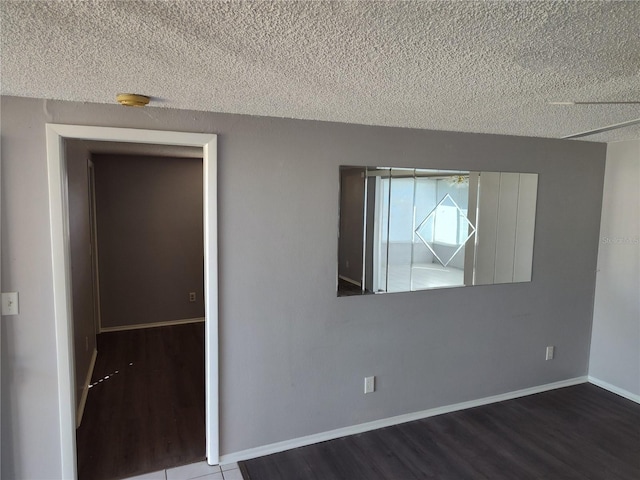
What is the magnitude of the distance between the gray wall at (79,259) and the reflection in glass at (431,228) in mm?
1924

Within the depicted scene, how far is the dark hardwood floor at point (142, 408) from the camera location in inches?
103

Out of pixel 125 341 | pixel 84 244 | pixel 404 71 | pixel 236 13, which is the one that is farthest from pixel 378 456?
pixel 125 341

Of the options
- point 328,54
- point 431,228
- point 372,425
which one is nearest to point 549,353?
point 431,228

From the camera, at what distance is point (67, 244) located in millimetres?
2227

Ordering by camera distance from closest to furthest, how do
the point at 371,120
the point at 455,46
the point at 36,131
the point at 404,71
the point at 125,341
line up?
the point at 455,46 → the point at 404,71 → the point at 36,131 → the point at 371,120 → the point at 125,341

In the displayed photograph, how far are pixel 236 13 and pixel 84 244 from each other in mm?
3216

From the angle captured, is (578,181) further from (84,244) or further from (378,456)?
(84,244)

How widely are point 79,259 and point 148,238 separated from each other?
6.15 feet

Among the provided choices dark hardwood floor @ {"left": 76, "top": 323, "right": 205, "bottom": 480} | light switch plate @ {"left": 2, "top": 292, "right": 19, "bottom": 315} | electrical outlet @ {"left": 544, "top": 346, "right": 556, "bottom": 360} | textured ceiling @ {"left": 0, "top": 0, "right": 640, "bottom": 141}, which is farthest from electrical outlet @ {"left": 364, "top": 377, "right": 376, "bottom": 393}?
light switch plate @ {"left": 2, "top": 292, "right": 19, "bottom": 315}

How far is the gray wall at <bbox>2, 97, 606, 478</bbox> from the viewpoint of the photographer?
216cm

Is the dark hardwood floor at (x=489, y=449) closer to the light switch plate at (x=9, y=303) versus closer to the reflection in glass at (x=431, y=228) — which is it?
the reflection in glass at (x=431, y=228)

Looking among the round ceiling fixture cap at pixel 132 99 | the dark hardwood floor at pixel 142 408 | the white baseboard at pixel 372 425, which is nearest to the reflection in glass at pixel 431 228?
the white baseboard at pixel 372 425

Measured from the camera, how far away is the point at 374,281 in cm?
296

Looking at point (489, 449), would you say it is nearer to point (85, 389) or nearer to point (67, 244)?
point (67, 244)
